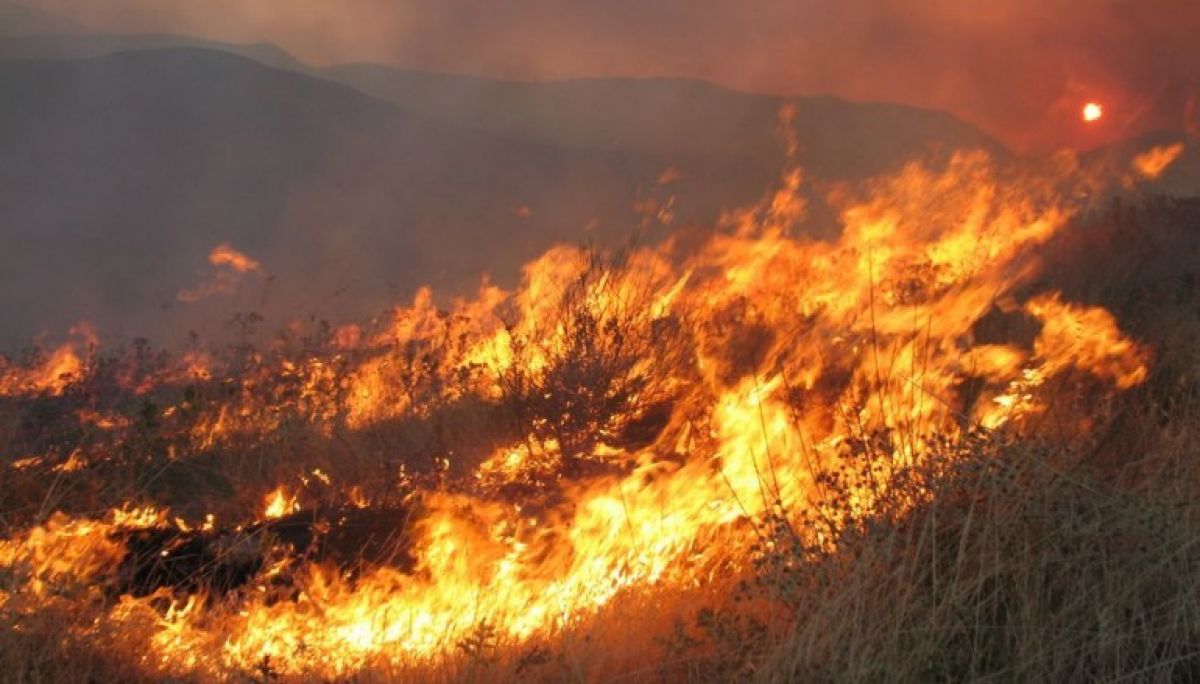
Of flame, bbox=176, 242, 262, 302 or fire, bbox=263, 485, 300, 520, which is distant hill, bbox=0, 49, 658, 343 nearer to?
flame, bbox=176, 242, 262, 302

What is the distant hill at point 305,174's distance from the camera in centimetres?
2220

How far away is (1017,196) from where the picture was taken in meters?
8.90

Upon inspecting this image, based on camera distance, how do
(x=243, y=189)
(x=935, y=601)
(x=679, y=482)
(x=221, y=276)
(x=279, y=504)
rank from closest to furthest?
(x=935, y=601)
(x=679, y=482)
(x=279, y=504)
(x=221, y=276)
(x=243, y=189)

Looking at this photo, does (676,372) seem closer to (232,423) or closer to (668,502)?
(668,502)

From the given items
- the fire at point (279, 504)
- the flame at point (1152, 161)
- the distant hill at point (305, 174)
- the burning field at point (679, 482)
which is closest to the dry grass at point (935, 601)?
the burning field at point (679, 482)

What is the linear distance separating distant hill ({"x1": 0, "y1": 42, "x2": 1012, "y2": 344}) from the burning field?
1139cm

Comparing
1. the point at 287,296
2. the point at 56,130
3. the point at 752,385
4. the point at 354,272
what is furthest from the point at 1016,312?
the point at 56,130

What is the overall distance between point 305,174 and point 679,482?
2780 cm

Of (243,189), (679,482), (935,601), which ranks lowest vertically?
(935,601)

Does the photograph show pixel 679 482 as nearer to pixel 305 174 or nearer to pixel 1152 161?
pixel 1152 161

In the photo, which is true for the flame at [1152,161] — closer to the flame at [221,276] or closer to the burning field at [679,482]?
the burning field at [679,482]

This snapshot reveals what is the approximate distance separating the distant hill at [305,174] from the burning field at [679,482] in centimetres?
1139

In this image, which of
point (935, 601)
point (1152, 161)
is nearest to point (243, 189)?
point (1152, 161)

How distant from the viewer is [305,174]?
97.8ft
